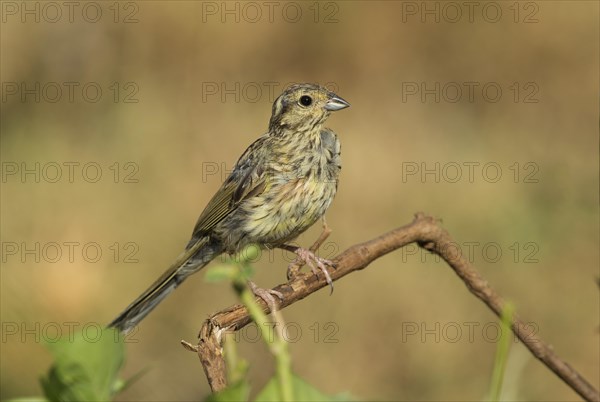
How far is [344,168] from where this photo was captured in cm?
790

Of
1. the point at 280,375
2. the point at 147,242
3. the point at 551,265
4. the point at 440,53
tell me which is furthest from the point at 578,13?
the point at 280,375

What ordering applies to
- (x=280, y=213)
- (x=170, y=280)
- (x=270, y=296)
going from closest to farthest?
(x=270, y=296) < (x=170, y=280) < (x=280, y=213)

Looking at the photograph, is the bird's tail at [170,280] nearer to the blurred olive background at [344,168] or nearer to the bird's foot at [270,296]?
the bird's foot at [270,296]

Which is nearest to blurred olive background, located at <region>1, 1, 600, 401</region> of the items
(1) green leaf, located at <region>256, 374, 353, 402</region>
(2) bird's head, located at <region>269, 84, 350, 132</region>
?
(2) bird's head, located at <region>269, 84, 350, 132</region>

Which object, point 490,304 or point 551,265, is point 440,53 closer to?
point 551,265

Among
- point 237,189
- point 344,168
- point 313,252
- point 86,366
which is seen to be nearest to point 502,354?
point 86,366

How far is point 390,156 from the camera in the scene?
26.9 feet

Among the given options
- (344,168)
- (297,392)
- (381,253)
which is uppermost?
(297,392)

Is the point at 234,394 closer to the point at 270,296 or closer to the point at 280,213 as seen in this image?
the point at 270,296

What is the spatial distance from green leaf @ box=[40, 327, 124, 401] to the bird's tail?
241cm

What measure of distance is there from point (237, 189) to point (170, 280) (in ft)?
2.52

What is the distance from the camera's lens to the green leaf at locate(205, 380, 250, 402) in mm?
799

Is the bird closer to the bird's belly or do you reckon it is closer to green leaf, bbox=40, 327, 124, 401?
the bird's belly

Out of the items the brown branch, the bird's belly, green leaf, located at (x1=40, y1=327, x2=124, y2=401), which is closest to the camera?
green leaf, located at (x1=40, y1=327, x2=124, y2=401)
